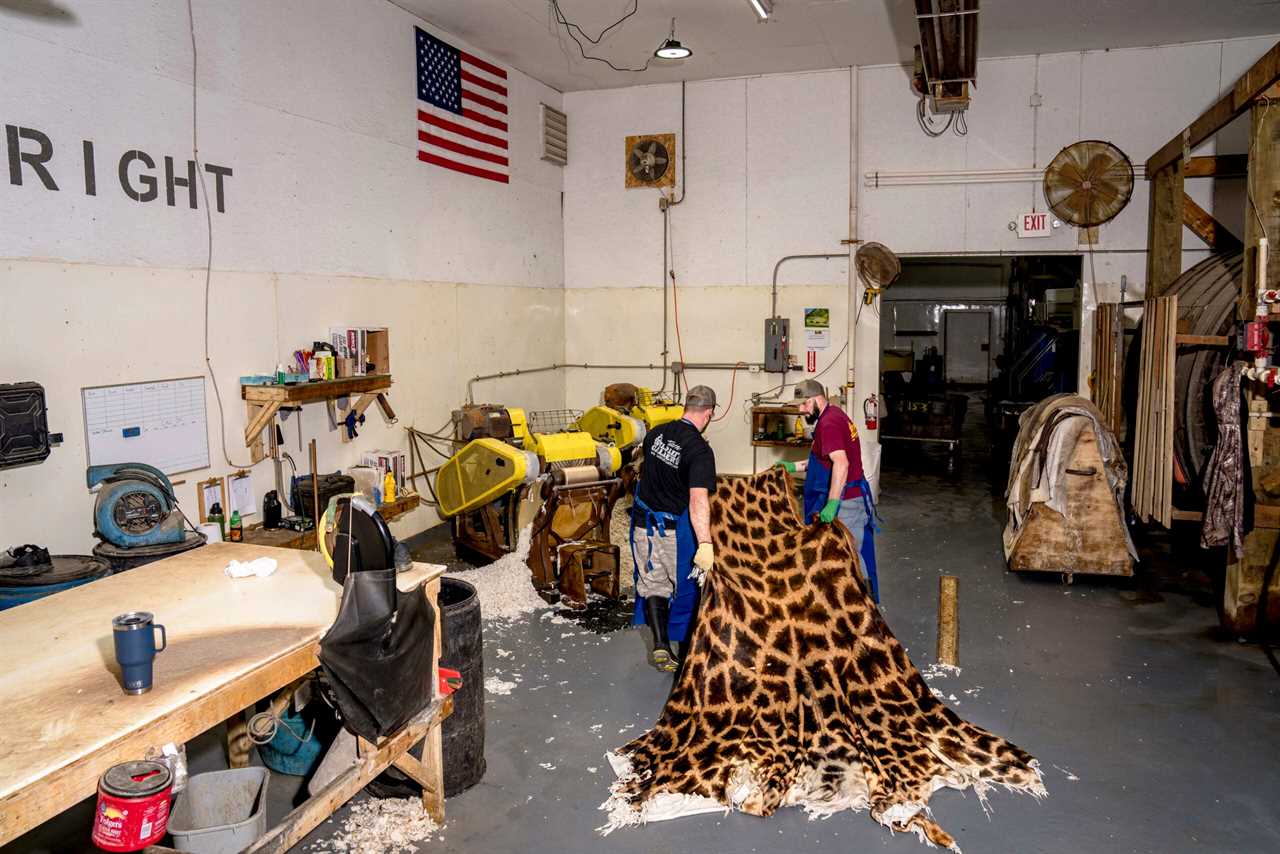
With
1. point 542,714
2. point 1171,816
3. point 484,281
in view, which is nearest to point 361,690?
point 542,714

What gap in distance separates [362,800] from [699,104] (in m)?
8.38

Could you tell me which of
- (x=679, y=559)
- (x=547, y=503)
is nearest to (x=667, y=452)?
(x=679, y=559)

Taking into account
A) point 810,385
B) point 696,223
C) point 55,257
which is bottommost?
point 810,385

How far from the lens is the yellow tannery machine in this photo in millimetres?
6352

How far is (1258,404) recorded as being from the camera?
548 cm

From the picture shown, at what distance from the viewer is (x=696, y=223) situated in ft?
33.7

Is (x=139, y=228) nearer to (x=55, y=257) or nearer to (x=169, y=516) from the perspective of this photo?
(x=55, y=257)

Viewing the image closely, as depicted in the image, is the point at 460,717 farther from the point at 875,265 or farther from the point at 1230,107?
the point at 875,265

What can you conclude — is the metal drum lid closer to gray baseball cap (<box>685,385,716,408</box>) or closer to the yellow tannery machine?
gray baseball cap (<box>685,385,716,408</box>)

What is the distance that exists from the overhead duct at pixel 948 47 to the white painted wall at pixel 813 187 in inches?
36.4

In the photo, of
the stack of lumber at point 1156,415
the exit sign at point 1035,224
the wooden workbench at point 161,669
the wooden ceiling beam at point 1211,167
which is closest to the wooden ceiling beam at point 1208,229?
the wooden ceiling beam at point 1211,167

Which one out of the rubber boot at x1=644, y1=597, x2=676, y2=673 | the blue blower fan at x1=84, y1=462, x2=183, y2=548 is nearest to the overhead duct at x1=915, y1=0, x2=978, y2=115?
the rubber boot at x1=644, y1=597, x2=676, y2=673

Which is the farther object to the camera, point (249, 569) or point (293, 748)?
point (293, 748)

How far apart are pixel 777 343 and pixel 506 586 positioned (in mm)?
4706
